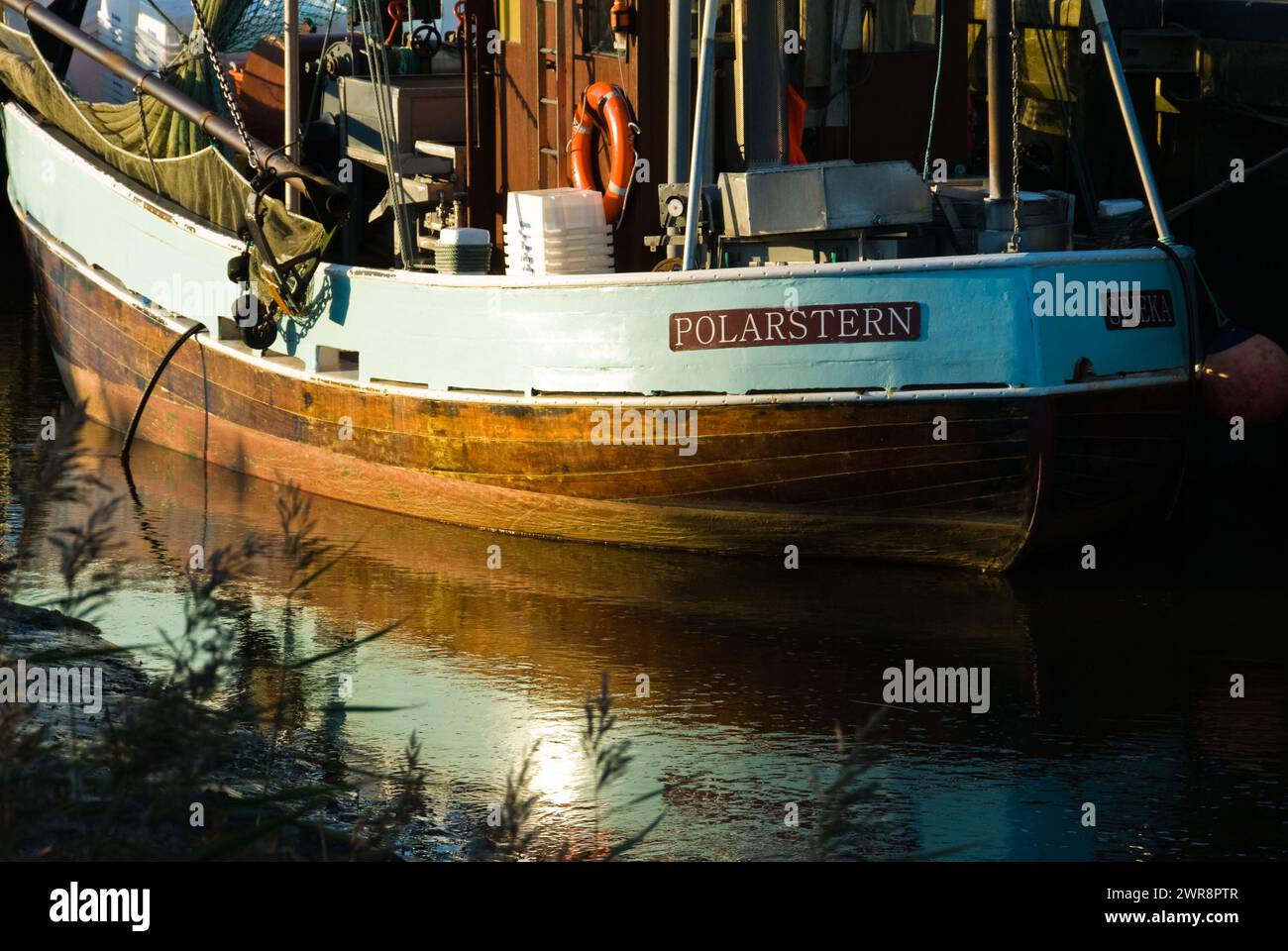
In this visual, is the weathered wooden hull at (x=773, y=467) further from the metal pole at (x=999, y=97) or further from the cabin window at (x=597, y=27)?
the cabin window at (x=597, y=27)

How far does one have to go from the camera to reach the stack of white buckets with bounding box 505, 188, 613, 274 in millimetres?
12203

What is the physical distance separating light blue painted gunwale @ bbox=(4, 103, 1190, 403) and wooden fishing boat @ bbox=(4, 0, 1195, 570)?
14mm

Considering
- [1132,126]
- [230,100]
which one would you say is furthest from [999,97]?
[230,100]

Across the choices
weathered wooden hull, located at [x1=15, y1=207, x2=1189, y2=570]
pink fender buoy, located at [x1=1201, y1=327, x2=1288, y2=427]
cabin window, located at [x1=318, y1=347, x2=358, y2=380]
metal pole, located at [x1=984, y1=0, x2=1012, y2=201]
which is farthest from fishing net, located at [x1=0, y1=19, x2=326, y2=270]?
pink fender buoy, located at [x1=1201, y1=327, x2=1288, y2=427]

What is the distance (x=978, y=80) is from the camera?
56.5ft

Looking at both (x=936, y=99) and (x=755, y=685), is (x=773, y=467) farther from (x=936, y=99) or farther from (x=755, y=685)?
(x=936, y=99)

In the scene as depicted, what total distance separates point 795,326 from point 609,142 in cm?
209

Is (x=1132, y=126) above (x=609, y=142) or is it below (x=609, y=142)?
below

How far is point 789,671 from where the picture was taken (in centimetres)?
1017

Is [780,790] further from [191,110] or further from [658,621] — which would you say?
[191,110]

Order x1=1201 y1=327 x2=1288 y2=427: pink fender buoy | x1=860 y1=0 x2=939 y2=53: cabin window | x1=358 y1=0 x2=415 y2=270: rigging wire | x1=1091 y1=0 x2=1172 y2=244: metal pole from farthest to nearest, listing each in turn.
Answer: x1=860 y1=0 x2=939 y2=53: cabin window → x1=358 y1=0 x2=415 y2=270: rigging wire → x1=1091 y1=0 x2=1172 y2=244: metal pole → x1=1201 y1=327 x2=1288 y2=427: pink fender buoy

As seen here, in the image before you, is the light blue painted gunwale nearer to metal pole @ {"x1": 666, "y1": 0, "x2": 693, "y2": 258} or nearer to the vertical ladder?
metal pole @ {"x1": 666, "y1": 0, "x2": 693, "y2": 258}
